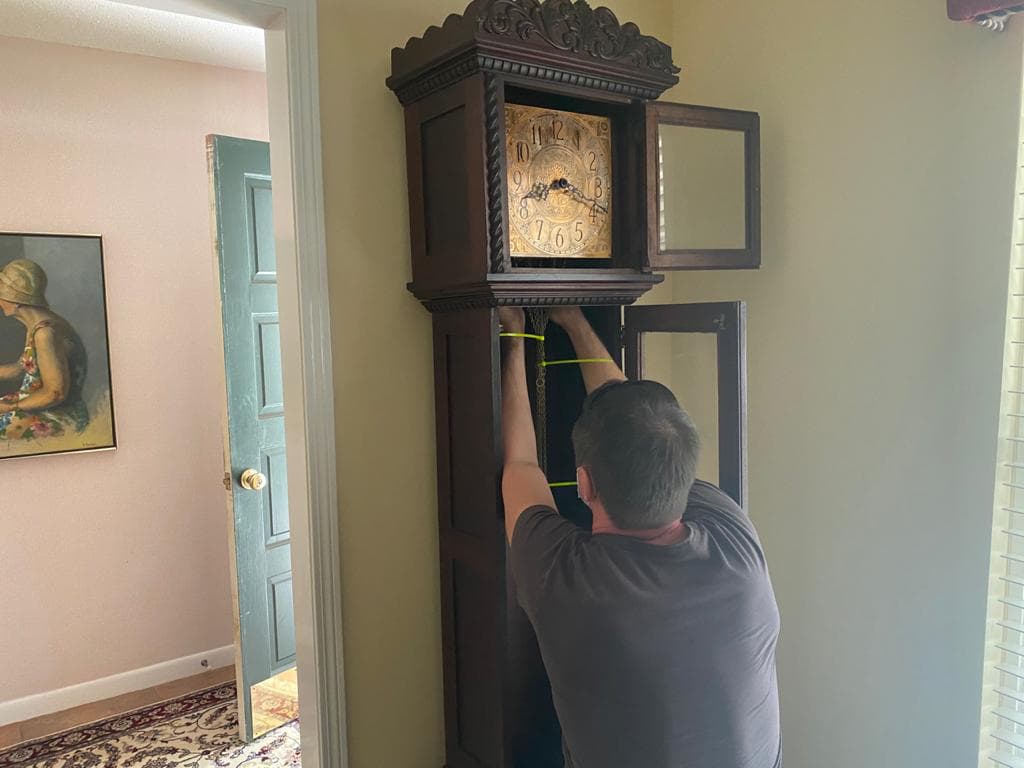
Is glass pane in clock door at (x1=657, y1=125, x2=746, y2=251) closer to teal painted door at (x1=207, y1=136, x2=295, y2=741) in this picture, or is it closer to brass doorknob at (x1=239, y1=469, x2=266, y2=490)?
teal painted door at (x1=207, y1=136, x2=295, y2=741)

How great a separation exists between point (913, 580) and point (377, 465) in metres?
1.16

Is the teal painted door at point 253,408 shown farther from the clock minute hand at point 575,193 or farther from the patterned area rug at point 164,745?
the clock minute hand at point 575,193

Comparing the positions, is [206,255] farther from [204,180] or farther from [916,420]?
[916,420]

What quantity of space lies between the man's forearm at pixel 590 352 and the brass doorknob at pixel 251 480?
148 centimetres

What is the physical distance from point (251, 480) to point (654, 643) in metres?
1.85

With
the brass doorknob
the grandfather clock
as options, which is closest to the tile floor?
the brass doorknob

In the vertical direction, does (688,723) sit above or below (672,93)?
below

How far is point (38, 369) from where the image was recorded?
2.96 metres

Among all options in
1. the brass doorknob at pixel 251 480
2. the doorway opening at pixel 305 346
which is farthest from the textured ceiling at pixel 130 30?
the brass doorknob at pixel 251 480

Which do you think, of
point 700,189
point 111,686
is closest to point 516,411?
point 700,189

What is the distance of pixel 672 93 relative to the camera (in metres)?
2.03

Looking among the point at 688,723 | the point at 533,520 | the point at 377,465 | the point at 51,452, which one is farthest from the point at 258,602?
the point at 688,723

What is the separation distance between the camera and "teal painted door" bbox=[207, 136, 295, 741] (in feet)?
8.27

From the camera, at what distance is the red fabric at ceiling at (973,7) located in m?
1.26
